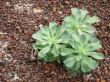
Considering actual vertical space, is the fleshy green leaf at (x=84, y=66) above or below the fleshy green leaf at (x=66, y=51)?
below

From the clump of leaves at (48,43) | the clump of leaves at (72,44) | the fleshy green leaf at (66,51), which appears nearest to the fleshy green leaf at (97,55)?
the clump of leaves at (72,44)

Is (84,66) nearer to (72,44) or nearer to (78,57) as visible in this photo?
(78,57)

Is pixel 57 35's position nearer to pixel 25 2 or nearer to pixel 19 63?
pixel 19 63

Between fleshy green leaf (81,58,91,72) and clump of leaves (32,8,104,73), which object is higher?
clump of leaves (32,8,104,73)

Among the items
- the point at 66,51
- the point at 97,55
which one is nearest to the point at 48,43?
the point at 66,51

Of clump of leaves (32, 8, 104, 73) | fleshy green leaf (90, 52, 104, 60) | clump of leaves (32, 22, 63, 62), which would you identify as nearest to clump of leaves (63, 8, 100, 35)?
clump of leaves (32, 8, 104, 73)

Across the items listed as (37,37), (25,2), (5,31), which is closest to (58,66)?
(37,37)

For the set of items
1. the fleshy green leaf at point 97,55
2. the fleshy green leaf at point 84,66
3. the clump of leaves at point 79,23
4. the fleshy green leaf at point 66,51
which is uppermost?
the clump of leaves at point 79,23

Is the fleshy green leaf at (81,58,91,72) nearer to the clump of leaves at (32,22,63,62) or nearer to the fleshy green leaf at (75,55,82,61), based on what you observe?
the fleshy green leaf at (75,55,82,61)

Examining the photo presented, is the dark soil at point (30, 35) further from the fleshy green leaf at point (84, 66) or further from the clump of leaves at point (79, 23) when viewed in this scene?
the clump of leaves at point (79, 23)
